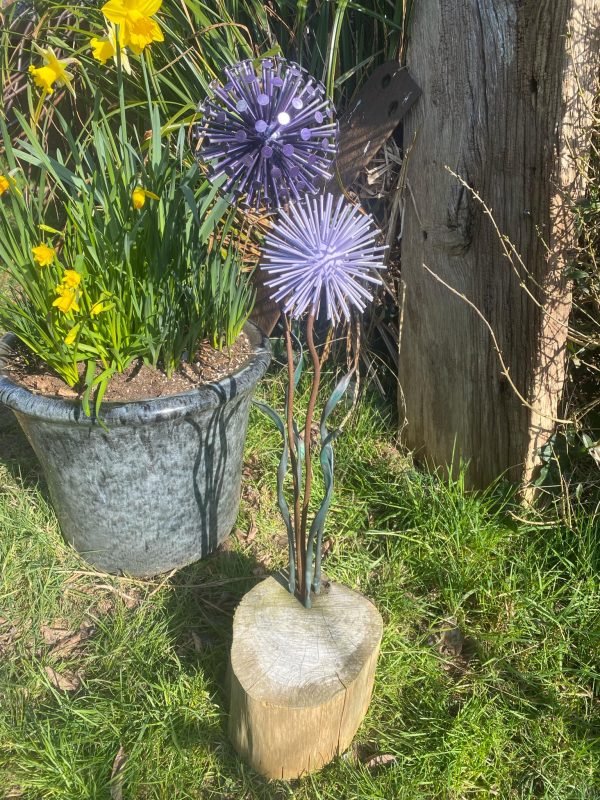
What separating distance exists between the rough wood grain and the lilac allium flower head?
2.49ft

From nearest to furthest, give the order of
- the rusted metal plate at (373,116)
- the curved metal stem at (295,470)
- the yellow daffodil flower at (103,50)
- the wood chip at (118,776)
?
the curved metal stem at (295,470)
the wood chip at (118,776)
the yellow daffodil flower at (103,50)
the rusted metal plate at (373,116)

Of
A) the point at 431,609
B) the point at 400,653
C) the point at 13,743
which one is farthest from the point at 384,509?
the point at 13,743

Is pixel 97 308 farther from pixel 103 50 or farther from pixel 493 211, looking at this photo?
pixel 493 211

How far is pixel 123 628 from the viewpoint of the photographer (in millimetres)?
1938

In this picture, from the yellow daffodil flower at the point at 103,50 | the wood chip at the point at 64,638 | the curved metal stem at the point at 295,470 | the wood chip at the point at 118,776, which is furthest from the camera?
the wood chip at the point at 64,638

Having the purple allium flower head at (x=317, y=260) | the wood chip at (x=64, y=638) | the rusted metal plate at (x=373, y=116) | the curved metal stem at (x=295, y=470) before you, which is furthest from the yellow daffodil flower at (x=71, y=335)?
the rusted metal plate at (x=373, y=116)

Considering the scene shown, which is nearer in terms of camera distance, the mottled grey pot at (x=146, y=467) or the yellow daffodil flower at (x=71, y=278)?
the yellow daffodil flower at (x=71, y=278)

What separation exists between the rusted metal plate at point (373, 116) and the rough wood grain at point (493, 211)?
4cm

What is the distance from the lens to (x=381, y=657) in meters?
1.86

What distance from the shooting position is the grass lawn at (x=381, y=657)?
1604 mm

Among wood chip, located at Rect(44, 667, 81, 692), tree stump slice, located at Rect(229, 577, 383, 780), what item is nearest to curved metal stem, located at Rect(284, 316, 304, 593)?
tree stump slice, located at Rect(229, 577, 383, 780)

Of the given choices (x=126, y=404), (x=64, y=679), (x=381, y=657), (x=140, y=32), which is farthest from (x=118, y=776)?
(x=140, y=32)

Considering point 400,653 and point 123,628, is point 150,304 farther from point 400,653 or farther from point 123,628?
point 400,653

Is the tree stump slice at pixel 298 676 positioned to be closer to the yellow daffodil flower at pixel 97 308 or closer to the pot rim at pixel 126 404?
the pot rim at pixel 126 404
